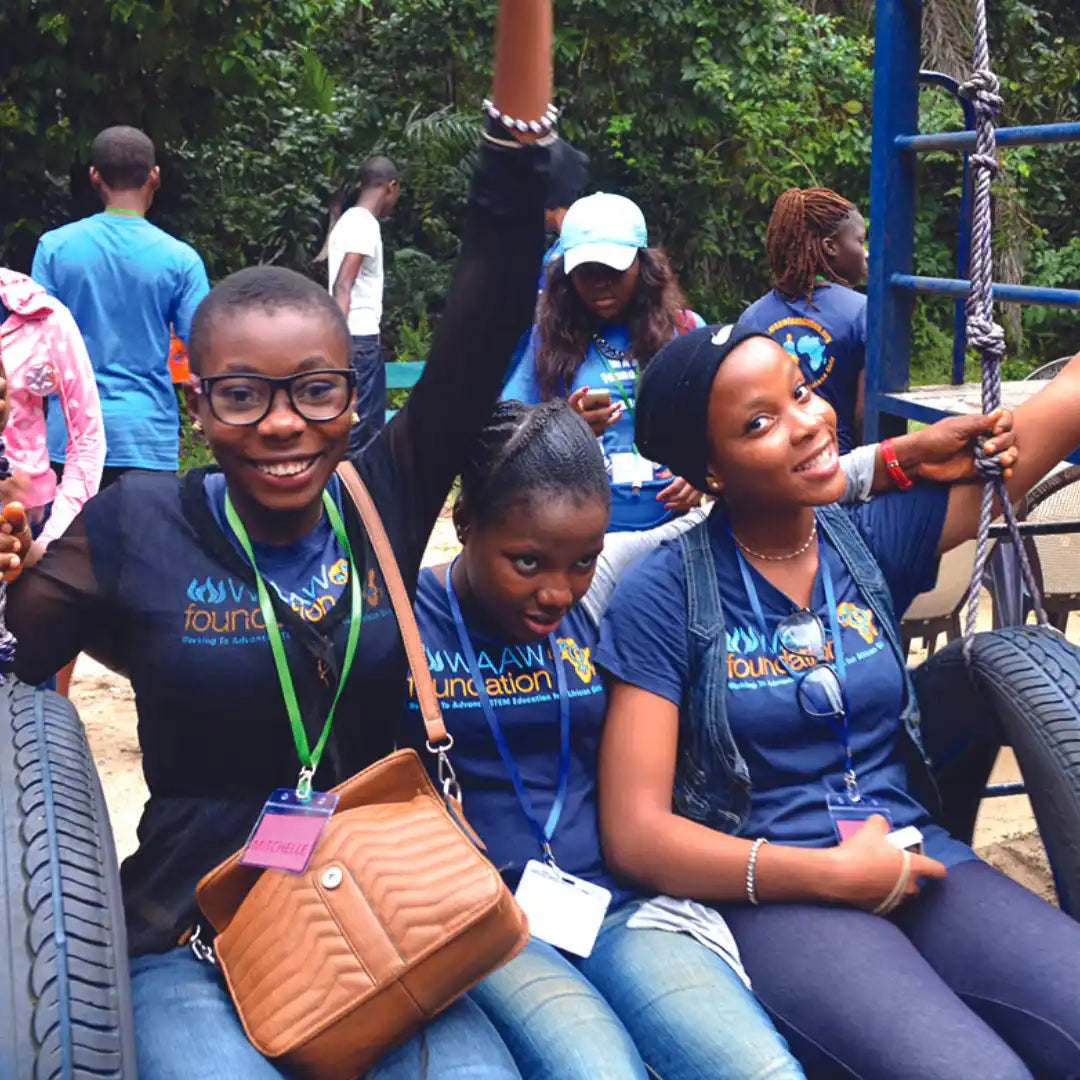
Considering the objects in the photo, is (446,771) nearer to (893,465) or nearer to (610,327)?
(893,465)

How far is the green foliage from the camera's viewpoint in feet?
37.2

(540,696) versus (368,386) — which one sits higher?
(540,696)

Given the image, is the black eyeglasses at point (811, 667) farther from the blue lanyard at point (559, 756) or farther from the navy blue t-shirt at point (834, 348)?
the navy blue t-shirt at point (834, 348)

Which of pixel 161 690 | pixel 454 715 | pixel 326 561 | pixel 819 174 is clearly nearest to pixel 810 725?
pixel 454 715

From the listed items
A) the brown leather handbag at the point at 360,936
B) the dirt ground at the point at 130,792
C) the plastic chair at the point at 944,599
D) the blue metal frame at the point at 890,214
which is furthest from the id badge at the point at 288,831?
the plastic chair at the point at 944,599

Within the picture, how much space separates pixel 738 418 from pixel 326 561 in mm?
710

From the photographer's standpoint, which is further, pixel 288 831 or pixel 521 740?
pixel 521 740

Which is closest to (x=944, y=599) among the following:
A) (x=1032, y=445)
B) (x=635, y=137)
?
(x=1032, y=445)

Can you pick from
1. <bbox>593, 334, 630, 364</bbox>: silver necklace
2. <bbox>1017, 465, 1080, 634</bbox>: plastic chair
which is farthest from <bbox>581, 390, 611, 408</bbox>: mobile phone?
<bbox>1017, 465, 1080, 634</bbox>: plastic chair

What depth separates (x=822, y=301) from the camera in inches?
190

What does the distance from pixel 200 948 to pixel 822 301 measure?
3.48 metres

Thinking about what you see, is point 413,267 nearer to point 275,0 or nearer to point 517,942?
point 275,0

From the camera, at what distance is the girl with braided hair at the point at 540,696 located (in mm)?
2033

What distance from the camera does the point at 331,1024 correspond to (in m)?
1.74
